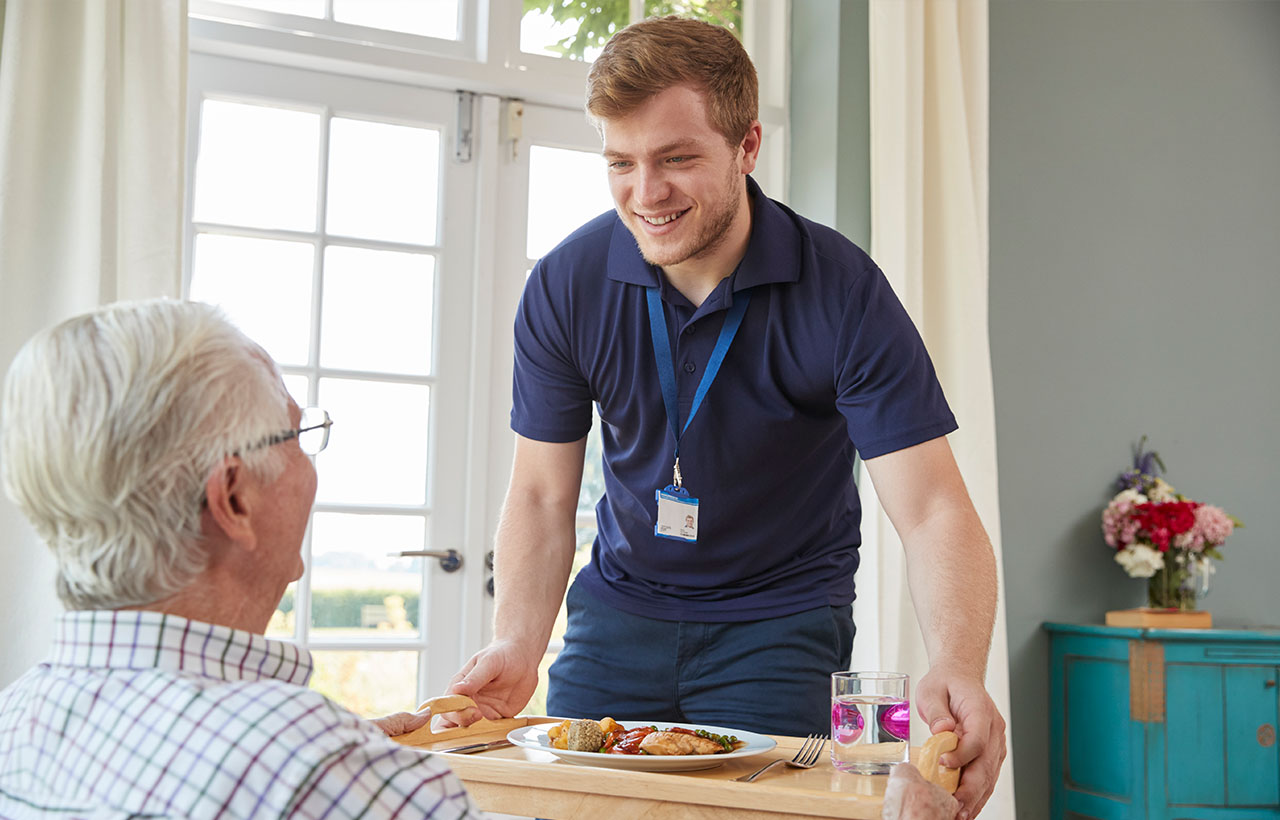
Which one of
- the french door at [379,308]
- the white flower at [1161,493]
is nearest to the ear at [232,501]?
the french door at [379,308]

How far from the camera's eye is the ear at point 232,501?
900mm

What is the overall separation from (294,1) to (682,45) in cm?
164

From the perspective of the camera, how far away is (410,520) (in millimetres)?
3078

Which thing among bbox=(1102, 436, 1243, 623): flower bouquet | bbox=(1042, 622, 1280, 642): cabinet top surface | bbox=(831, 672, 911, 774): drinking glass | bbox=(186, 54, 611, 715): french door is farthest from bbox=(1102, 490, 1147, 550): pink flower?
bbox=(831, 672, 911, 774): drinking glass

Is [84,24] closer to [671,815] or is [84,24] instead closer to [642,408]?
[642,408]

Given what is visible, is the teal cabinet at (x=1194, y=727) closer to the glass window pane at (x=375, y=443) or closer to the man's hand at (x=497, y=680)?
the glass window pane at (x=375, y=443)

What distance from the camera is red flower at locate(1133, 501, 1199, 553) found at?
132 inches

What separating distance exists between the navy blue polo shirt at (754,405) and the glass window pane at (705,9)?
1.74 m

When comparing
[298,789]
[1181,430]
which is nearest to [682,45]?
[298,789]

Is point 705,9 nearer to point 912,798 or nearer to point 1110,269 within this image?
point 1110,269

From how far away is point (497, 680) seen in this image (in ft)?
5.30

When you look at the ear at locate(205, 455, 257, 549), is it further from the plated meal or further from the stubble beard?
the stubble beard

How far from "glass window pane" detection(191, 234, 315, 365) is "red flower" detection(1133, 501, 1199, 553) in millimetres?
2390

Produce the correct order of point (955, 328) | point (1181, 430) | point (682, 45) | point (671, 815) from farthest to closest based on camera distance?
point (1181, 430)
point (955, 328)
point (682, 45)
point (671, 815)
